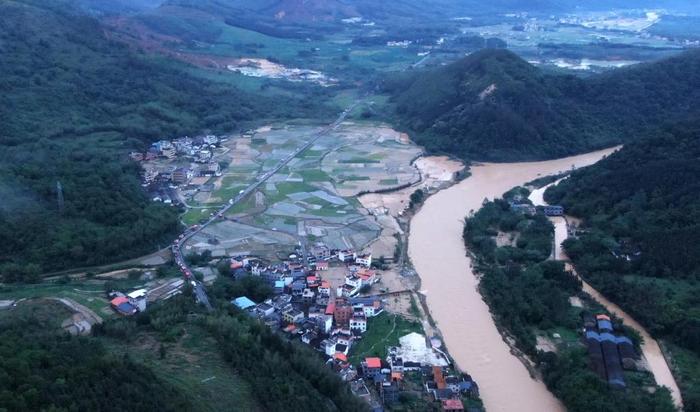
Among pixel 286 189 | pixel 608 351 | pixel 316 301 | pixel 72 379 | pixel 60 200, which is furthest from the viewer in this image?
pixel 286 189

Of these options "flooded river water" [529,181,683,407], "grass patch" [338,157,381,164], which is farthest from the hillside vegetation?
"grass patch" [338,157,381,164]

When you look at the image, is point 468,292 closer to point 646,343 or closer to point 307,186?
point 646,343

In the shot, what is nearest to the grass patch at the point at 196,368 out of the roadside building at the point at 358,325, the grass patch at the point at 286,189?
the roadside building at the point at 358,325

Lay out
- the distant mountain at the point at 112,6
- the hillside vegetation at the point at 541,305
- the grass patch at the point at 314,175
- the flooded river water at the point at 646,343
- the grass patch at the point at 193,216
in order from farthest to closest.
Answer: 1. the distant mountain at the point at 112,6
2. the grass patch at the point at 314,175
3. the grass patch at the point at 193,216
4. the flooded river water at the point at 646,343
5. the hillside vegetation at the point at 541,305

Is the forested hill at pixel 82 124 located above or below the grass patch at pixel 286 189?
above

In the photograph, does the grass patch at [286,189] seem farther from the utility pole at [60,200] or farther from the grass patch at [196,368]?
the grass patch at [196,368]

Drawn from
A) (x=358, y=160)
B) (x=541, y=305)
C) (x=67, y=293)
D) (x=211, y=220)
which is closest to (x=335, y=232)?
(x=211, y=220)
